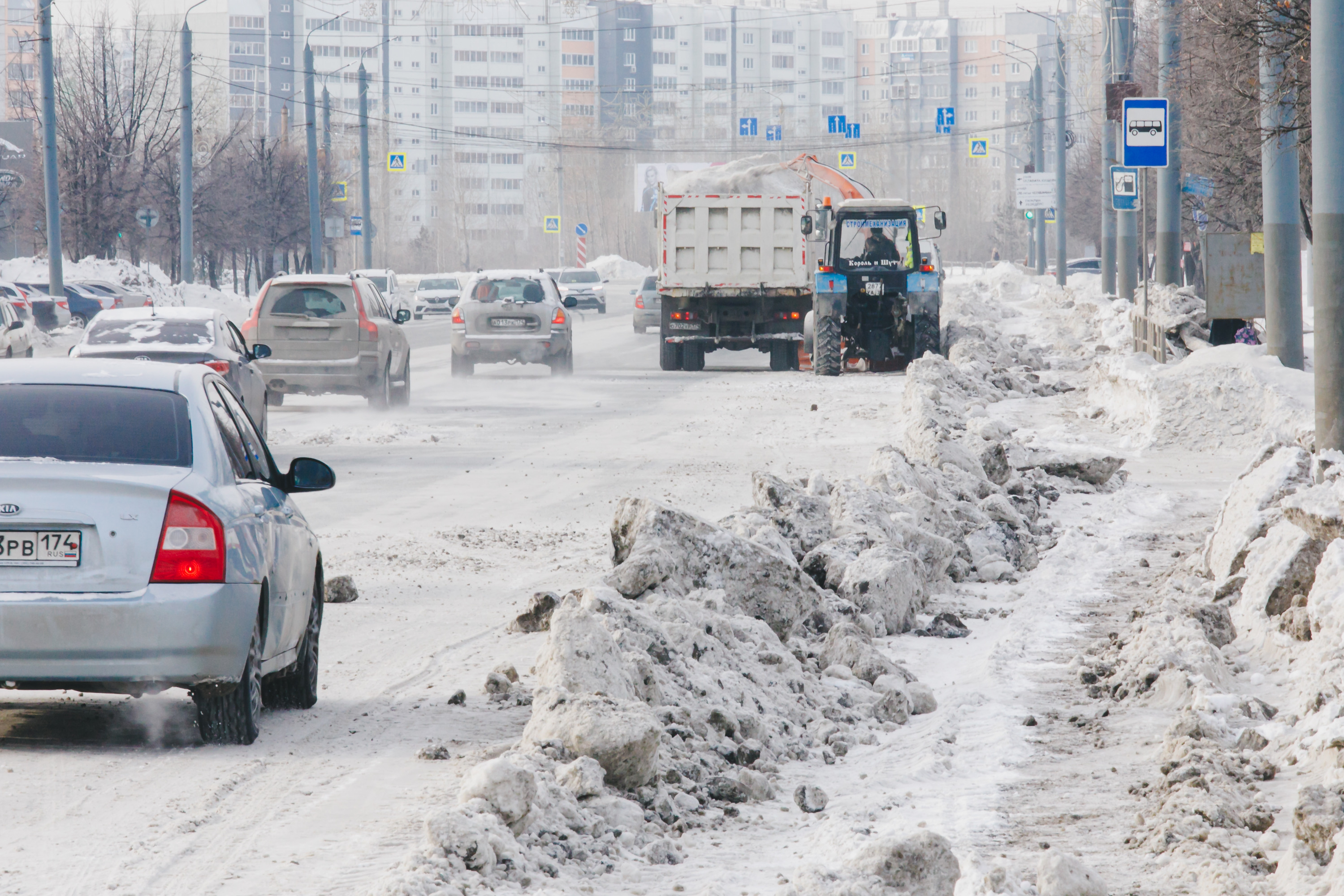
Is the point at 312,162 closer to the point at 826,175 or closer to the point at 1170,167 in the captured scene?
the point at 826,175

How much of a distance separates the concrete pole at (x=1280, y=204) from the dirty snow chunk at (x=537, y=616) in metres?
10.5

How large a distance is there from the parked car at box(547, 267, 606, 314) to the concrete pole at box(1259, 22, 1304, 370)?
134ft

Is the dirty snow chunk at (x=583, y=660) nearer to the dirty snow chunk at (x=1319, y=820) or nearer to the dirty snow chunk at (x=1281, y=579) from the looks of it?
the dirty snow chunk at (x=1319, y=820)

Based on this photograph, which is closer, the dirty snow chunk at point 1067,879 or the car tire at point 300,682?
the dirty snow chunk at point 1067,879

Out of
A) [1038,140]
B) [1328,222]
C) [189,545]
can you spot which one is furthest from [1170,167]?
[1038,140]

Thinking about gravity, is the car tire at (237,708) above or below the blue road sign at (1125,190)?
below

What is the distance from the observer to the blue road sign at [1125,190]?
2936 cm

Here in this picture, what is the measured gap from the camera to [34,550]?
5.76 metres

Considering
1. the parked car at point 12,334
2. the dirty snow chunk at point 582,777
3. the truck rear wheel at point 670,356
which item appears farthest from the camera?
the truck rear wheel at point 670,356

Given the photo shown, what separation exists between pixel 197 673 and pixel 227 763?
0.33 meters

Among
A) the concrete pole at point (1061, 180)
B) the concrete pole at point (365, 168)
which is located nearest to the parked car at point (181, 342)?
the concrete pole at point (1061, 180)

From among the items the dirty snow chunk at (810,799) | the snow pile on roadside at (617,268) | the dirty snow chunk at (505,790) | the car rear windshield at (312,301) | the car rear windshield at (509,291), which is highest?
the snow pile on roadside at (617,268)

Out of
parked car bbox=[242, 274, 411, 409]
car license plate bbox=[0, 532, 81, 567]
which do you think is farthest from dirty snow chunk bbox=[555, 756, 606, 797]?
parked car bbox=[242, 274, 411, 409]

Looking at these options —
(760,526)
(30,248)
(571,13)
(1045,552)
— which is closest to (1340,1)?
(1045,552)
